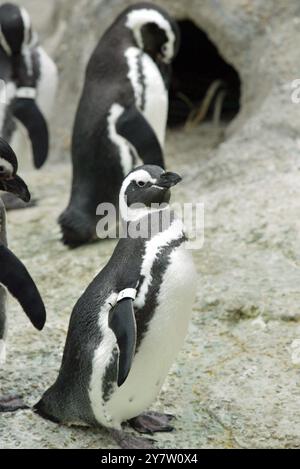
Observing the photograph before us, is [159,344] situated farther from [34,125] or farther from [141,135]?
[34,125]

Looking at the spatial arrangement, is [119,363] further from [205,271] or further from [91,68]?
[91,68]

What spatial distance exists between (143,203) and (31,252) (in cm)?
165

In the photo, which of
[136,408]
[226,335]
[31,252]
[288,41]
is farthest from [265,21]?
[136,408]

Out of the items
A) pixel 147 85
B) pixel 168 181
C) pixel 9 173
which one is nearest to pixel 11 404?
pixel 9 173

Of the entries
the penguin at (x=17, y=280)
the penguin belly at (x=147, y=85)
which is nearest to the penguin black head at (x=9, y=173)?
the penguin at (x=17, y=280)

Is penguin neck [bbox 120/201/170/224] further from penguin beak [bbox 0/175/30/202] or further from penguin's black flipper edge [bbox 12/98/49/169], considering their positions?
penguin's black flipper edge [bbox 12/98/49/169]

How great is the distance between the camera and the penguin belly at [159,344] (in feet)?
8.38

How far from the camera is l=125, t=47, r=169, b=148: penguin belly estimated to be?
4234 mm

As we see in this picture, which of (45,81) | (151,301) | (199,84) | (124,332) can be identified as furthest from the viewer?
(199,84)

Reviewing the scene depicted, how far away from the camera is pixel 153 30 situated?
4.35 m

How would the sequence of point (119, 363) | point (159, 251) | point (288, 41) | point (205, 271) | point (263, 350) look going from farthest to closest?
point (288, 41) → point (205, 271) → point (263, 350) → point (159, 251) → point (119, 363)

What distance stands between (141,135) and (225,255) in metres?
0.72

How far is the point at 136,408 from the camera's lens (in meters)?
2.67

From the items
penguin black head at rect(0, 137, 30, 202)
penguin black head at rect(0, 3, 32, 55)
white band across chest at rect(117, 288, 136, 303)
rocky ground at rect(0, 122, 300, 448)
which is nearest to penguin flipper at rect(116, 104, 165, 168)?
rocky ground at rect(0, 122, 300, 448)
